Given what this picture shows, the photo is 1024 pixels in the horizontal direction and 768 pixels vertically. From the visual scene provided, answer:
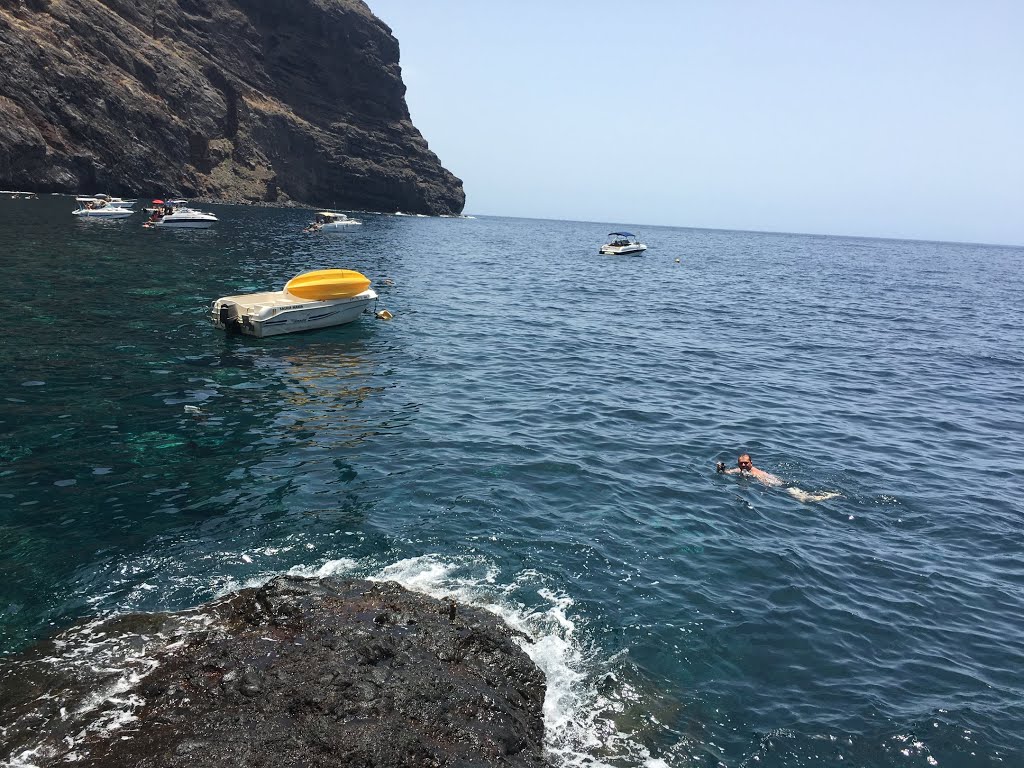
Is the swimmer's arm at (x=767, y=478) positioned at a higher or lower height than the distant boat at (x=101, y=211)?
lower

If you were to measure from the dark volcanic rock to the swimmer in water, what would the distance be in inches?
355

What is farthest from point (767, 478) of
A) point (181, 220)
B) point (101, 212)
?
point (101, 212)

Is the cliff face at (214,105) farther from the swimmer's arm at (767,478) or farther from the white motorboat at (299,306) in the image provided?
the swimmer's arm at (767,478)

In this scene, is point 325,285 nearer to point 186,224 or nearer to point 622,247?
point 186,224

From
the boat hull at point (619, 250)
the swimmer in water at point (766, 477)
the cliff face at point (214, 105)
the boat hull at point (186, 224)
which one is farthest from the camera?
the boat hull at point (619, 250)

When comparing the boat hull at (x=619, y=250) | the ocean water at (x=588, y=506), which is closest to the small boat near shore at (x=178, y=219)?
the ocean water at (x=588, y=506)

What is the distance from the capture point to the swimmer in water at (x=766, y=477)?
1441 cm

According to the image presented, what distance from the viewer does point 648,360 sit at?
85.8 ft

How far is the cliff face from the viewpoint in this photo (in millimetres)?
71250

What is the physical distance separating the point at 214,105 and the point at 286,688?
116732mm

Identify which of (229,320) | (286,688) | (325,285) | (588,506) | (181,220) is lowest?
(588,506)

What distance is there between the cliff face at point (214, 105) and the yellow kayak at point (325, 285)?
213 feet

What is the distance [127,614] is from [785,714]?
917 centimetres

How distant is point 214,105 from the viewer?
10050 centimetres
